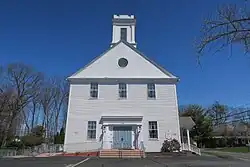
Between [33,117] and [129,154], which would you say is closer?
[129,154]

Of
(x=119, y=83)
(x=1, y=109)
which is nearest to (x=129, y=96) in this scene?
(x=119, y=83)

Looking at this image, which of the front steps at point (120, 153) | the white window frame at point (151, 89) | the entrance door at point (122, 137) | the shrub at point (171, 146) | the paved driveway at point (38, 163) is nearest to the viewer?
the paved driveway at point (38, 163)

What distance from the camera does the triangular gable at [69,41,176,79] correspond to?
20872 millimetres

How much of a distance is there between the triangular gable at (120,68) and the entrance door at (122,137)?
499 centimetres

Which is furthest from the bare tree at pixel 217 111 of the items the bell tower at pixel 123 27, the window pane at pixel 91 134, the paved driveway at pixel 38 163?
the paved driveway at pixel 38 163

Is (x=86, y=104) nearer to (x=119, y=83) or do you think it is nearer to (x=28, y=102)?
(x=119, y=83)

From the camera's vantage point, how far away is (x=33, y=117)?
3700 cm

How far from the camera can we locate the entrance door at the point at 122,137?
1868 centimetres

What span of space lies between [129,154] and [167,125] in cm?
462

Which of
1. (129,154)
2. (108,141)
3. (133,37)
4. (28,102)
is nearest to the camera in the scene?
(129,154)

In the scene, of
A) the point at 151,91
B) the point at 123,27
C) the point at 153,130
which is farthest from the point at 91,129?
the point at 123,27

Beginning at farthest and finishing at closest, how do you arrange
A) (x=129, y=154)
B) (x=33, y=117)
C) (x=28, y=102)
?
(x=33, y=117)
(x=28, y=102)
(x=129, y=154)

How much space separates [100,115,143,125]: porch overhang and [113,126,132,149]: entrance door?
49 cm

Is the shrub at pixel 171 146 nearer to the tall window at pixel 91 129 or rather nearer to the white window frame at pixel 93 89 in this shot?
the tall window at pixel 91 129
